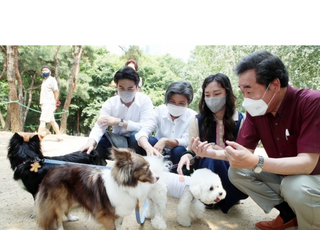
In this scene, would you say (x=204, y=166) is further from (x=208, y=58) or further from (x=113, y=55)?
(x=113, y=55)

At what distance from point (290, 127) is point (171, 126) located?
1.65 metres

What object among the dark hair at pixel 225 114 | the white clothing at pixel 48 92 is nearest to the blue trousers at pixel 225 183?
the dark hair at pixel 225 114

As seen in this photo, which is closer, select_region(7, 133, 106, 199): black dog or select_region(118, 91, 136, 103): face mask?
select_region(7, 133, 106, 199): black dog

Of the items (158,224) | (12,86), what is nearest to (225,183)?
(158,224)

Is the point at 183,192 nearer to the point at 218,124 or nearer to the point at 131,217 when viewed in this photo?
the point at 131,217

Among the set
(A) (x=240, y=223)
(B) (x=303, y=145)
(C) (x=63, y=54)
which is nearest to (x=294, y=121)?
(B) (x=303, y=145)

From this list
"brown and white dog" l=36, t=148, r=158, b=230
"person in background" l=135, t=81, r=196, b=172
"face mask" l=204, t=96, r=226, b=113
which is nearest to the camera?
"brown and white dog" l=36, t=148, r=158, b=230

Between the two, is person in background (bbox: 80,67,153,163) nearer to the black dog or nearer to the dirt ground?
the black dog

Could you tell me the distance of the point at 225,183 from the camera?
9.13 feet

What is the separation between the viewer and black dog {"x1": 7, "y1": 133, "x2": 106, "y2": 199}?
2.46 meters

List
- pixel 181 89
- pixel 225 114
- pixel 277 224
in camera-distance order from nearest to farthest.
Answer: pixel 277 224, pixel 225 114, pixel 181 89

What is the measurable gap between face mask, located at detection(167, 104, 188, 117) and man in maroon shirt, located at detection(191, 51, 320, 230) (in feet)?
3.10

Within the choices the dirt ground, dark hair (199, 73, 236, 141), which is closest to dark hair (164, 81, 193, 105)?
dark hair (199, 73, 236, 141)

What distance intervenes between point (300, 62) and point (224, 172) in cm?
664
